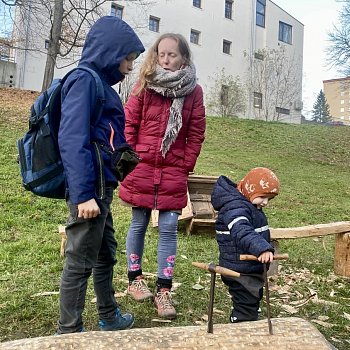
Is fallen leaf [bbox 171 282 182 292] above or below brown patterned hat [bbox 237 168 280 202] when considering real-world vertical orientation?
below

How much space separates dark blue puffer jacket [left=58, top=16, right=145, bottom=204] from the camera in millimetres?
2299

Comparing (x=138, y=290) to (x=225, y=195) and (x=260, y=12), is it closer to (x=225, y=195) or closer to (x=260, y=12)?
(x=225, y=195)

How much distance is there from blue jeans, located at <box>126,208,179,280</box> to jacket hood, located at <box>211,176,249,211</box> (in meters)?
0.54

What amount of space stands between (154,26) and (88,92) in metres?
25.9

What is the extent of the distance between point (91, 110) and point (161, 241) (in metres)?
1.25

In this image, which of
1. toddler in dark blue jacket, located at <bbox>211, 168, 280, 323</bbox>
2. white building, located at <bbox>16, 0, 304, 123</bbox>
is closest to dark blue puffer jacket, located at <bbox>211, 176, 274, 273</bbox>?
toddler in dark blue jacket, located at <bbox>211, 168, 280, 323</bbox>

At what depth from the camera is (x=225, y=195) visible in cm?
283

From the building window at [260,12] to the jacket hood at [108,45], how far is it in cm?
3136

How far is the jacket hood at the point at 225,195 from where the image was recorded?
9.18 ft

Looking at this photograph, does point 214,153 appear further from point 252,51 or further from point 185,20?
point 252,51

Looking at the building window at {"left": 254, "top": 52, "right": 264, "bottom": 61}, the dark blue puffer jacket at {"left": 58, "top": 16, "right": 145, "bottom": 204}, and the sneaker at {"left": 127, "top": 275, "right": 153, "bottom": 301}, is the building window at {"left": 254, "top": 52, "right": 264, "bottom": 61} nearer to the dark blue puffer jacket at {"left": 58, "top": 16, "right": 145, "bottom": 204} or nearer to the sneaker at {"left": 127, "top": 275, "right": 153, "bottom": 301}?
the sneaker at {"left": 127, "top": 275, "right": 153, "bottom": 301}

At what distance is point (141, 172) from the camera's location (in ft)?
11.1

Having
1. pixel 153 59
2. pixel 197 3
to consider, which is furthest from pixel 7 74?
pixel 153 59

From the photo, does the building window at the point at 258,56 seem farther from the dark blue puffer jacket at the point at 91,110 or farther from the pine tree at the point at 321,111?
the pine tree at the point at 321,111
